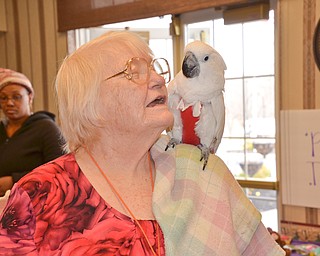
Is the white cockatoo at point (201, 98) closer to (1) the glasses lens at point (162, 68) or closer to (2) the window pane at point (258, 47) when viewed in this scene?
(1) the glasses lens at point (162, 68)

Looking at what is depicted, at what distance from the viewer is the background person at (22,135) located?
2074 millimetres

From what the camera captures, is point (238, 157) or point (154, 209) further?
point (238, 157)

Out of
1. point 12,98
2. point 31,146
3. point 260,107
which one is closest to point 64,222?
point 31,146

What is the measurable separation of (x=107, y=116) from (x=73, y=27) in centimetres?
189

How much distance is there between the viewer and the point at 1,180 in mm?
1970

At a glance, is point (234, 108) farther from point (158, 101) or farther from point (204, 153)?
point (158, 101)

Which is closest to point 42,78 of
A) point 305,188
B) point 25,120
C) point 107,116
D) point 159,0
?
point 25,120

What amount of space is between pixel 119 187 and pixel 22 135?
1272 mm

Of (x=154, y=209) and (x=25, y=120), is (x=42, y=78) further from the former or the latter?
(x=154, y=209)

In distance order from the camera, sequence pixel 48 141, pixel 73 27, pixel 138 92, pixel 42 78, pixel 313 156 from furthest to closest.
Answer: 1. pixel 42 78
2. pixel 73 27
3. pixel 48 141
4. pixel 313 156
5. pixel 138 92

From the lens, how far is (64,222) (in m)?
0.90

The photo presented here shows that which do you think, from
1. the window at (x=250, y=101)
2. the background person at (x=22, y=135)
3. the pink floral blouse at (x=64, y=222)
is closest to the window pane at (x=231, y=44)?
the window at (x=250, y=101)

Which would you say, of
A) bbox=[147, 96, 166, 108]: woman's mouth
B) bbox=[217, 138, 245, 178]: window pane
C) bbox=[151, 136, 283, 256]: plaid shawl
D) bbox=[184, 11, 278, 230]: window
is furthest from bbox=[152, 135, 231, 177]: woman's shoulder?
bbox=[217, 138, 245, 178]: window pane

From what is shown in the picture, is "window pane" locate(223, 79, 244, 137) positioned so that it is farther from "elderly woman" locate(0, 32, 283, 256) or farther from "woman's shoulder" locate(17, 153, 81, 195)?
"woman's shoulder" locate(17, 153, 81, 195)
